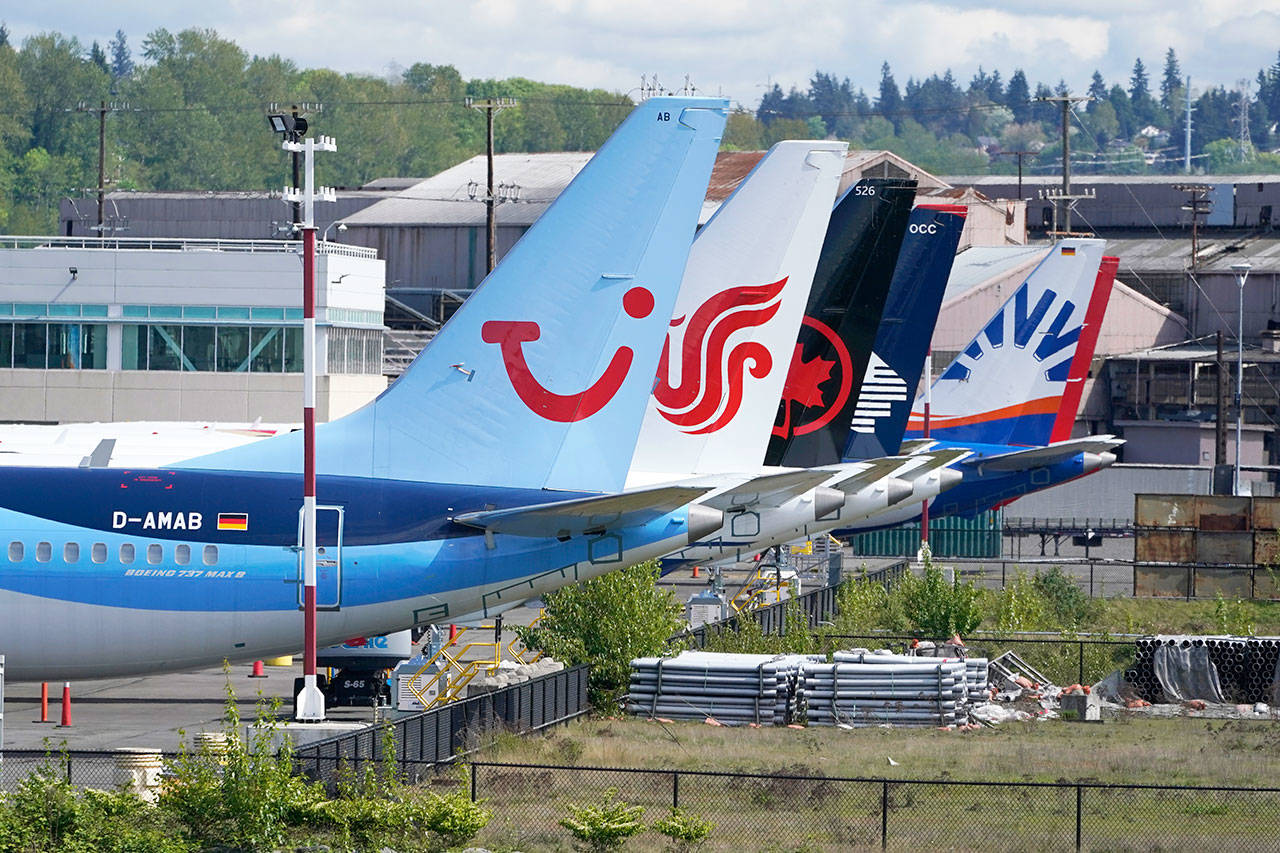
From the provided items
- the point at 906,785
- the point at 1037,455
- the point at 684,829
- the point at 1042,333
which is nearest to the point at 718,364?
the point at 906,785

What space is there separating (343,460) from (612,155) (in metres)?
6.50

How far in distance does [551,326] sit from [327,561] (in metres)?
5.13

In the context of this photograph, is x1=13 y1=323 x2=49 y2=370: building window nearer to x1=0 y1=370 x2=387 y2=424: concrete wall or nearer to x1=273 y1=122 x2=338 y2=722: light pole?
x1=0 y1=370 x2=387 y2=424: concrete wall

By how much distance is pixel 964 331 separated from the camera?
106000mm

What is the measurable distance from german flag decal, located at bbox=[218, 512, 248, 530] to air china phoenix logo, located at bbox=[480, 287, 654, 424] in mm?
4722

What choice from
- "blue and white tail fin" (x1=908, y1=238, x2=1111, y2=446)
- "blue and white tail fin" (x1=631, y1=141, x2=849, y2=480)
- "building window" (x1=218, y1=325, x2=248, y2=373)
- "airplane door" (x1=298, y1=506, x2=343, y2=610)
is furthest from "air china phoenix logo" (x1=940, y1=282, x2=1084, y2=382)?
"airplane door" (x1=298, y1=506, x2=343, y2=610)

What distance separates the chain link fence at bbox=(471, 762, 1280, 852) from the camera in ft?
88.8

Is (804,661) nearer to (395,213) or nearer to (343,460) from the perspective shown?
(343,460)

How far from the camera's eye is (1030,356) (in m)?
64.6

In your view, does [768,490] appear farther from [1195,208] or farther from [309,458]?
[1195,208]

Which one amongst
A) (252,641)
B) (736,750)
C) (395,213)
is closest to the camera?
(252,641)

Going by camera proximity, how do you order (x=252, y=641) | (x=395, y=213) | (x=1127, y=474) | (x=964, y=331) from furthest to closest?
(x=395, y=213) < (x=964, y=331) < (x=1127, y=474) < (x=252, y=641)

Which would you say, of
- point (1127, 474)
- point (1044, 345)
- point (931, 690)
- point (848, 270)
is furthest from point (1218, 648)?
point (1127, 474)

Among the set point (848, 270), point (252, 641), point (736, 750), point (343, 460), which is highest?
point (848, 270)
